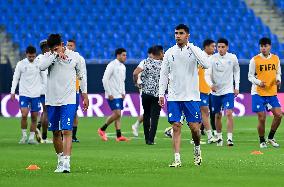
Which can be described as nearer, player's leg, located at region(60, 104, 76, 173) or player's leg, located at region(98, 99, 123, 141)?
player's leg, located at region(60, 104, 76, 173)

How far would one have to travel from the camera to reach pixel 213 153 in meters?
19.1

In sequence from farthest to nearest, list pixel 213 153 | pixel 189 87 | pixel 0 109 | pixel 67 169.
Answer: pixel 0 109 → pixel 213 153 → pixel 189 87 → pixel 67 169

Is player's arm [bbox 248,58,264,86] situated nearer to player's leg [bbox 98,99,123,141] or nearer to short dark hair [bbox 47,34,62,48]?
player's leg [bbox 98,99,123,141]

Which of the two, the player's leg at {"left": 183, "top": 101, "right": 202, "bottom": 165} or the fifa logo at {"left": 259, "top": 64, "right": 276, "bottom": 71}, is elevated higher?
the fifa logo at {"left": 259, "top": 64, "right": 276, "bottom": 71}

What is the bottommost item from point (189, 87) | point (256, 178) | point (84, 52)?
point (256, 178)

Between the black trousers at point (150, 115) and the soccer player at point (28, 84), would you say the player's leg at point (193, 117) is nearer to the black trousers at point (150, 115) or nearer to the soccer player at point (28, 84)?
the black trousers at point (150, 115)

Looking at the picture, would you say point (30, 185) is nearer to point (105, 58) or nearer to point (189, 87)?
point (189, 87)

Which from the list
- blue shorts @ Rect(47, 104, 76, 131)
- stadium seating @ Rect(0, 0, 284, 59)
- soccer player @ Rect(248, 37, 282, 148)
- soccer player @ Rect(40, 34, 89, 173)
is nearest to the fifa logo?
soccer player @ Rect(248, 37, 282, 148)

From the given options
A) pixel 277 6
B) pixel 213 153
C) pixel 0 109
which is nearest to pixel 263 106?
pixel 213 153

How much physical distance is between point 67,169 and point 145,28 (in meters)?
26.4

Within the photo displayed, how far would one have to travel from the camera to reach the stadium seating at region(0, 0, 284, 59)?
39.4 meters

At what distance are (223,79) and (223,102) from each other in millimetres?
561

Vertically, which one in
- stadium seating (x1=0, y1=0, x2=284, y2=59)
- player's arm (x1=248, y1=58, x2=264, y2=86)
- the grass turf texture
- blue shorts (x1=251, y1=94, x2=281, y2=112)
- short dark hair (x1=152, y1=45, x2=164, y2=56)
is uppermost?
stadium seating (x1=0, y1=0, x2=284, y2=59)

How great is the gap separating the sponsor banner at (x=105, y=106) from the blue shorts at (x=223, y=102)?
11950mm
